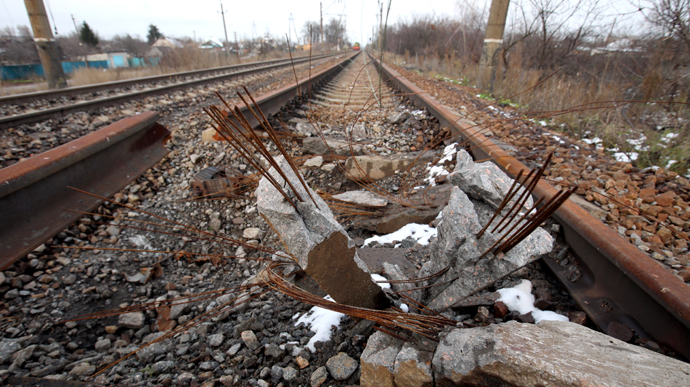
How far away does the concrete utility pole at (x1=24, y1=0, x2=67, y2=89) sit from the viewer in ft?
31.8

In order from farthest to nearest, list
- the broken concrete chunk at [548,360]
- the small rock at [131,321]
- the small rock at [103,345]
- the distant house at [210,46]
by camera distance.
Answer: the distant house at [210,46]
the small rock at [131,321]
the small rock at [103,345]
the broken concrete chunk at [548,360]

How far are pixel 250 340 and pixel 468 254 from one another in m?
1.19

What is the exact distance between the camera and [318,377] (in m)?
1.41

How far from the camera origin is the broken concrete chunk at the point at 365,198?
2.81 metres

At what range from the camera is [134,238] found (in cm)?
271

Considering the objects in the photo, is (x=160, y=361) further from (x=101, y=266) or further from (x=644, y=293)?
(x=644, y=293)

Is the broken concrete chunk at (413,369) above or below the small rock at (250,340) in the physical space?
above

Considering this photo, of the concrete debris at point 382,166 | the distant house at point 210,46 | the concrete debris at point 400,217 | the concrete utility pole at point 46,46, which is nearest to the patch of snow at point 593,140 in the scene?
the concrete debris at point 382,166

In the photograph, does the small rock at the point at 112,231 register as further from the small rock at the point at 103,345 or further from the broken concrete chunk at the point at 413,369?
the broken concrete chunk at the point at 413,369

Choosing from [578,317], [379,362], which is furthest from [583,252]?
[379,362]

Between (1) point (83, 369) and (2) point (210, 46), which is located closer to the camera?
(1) point (83, 369)

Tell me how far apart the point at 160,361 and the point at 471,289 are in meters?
1.62

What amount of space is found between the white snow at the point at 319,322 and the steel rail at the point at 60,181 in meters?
1.39

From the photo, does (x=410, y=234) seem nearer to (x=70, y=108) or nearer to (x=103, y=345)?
(x=103, y=345)
